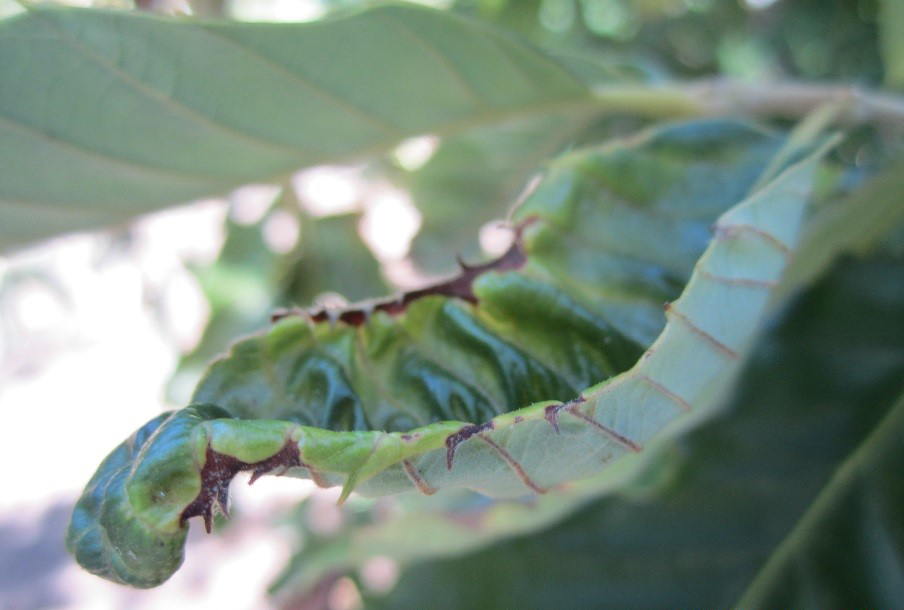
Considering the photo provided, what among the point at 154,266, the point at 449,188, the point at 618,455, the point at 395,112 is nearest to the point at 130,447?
the point at 618,455

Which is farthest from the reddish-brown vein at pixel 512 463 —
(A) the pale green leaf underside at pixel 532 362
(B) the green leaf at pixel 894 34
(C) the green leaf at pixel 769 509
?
(B) the green leaf at pixel 894 34

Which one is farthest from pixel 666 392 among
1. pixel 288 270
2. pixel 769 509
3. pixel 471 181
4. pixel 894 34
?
pixel 288 270

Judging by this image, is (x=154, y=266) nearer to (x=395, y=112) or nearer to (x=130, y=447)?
(x=395, y=112)

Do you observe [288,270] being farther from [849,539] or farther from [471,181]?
[849,539]

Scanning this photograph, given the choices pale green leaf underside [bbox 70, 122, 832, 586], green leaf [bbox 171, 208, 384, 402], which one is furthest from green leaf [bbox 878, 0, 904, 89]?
green leaf [bbox 171, 208, 384, 402]

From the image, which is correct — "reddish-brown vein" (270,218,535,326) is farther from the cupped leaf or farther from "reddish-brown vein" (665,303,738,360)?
the cupped leaf

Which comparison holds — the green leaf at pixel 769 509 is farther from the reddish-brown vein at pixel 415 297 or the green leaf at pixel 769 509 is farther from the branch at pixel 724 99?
the reddish-brown vein at pixel 415 297
